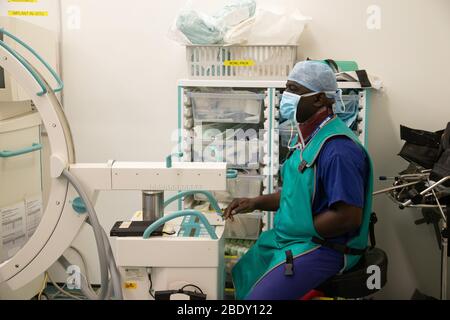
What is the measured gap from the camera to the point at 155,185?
1961 millimetres

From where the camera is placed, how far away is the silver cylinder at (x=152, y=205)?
204 cm

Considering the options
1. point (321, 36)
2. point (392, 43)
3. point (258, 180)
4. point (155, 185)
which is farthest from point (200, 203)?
point (392, 43)

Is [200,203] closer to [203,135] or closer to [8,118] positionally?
[203,135]

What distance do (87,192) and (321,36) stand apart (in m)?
1.77

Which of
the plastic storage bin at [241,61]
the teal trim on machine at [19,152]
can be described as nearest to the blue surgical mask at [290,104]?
the plastic storage bin at [241,61]

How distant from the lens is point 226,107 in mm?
2852

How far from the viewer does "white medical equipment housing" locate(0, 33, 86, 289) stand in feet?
6.51

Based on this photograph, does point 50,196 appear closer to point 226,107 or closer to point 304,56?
point 226,107

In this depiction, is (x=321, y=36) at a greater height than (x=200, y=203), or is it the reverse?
(x=321, y=36)

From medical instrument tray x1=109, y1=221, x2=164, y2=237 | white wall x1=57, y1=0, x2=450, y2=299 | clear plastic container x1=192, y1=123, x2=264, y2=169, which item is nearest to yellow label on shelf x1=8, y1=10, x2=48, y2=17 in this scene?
white wall x1=57, y1=0, x2=450, y2=299

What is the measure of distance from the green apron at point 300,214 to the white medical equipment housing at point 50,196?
805mm

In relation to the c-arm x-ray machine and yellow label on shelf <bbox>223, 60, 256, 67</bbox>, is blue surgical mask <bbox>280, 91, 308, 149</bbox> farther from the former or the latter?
yellow label on shelf <bbox>223, 60, 256, 67</bbox>

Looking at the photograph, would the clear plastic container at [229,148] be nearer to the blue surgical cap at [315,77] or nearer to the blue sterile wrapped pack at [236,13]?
the blue sterile wrapped pack at [236,13]

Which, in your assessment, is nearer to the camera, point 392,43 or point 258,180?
point 258,180
